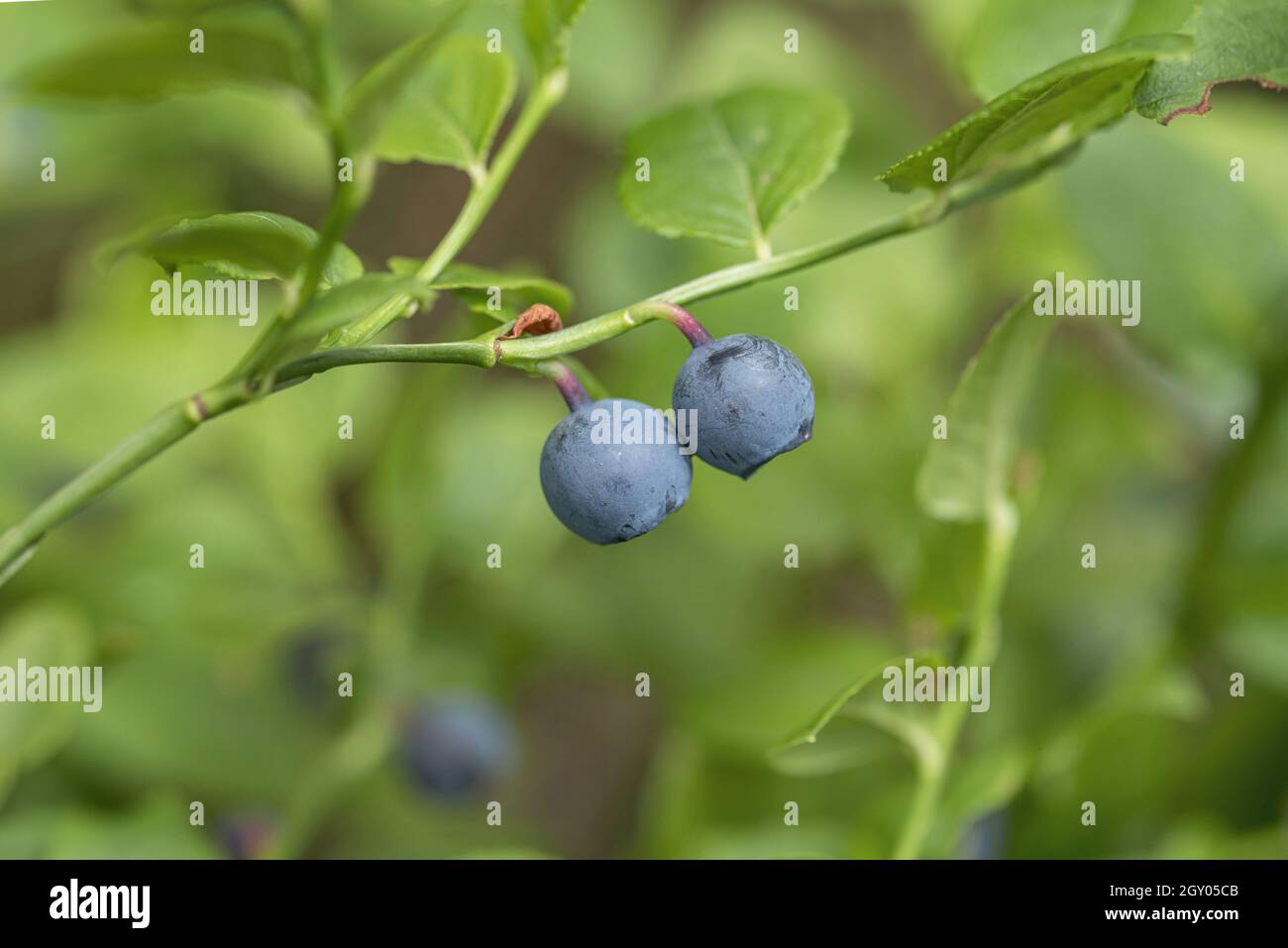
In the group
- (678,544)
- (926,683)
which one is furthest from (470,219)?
(678,544)

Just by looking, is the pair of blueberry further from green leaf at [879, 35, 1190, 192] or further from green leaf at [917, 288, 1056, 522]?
green leaf at [917, 288, 1056, 522]

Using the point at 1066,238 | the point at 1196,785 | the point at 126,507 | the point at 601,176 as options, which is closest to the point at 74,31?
the point at 126,507

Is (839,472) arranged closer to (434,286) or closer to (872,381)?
(872,381)

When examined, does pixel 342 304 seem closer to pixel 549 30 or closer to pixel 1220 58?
pixel 549 30

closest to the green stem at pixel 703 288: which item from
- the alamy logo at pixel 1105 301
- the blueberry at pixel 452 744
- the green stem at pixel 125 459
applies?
the green stem at pixel 125 459

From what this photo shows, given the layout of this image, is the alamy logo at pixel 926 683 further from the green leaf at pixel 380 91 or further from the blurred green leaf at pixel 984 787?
the green leaf at pixel 380 91

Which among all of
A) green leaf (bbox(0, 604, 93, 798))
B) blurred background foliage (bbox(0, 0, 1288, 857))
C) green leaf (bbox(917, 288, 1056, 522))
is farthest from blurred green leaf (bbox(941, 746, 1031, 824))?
green leaf (bbox(0, 604, 93, 798))
